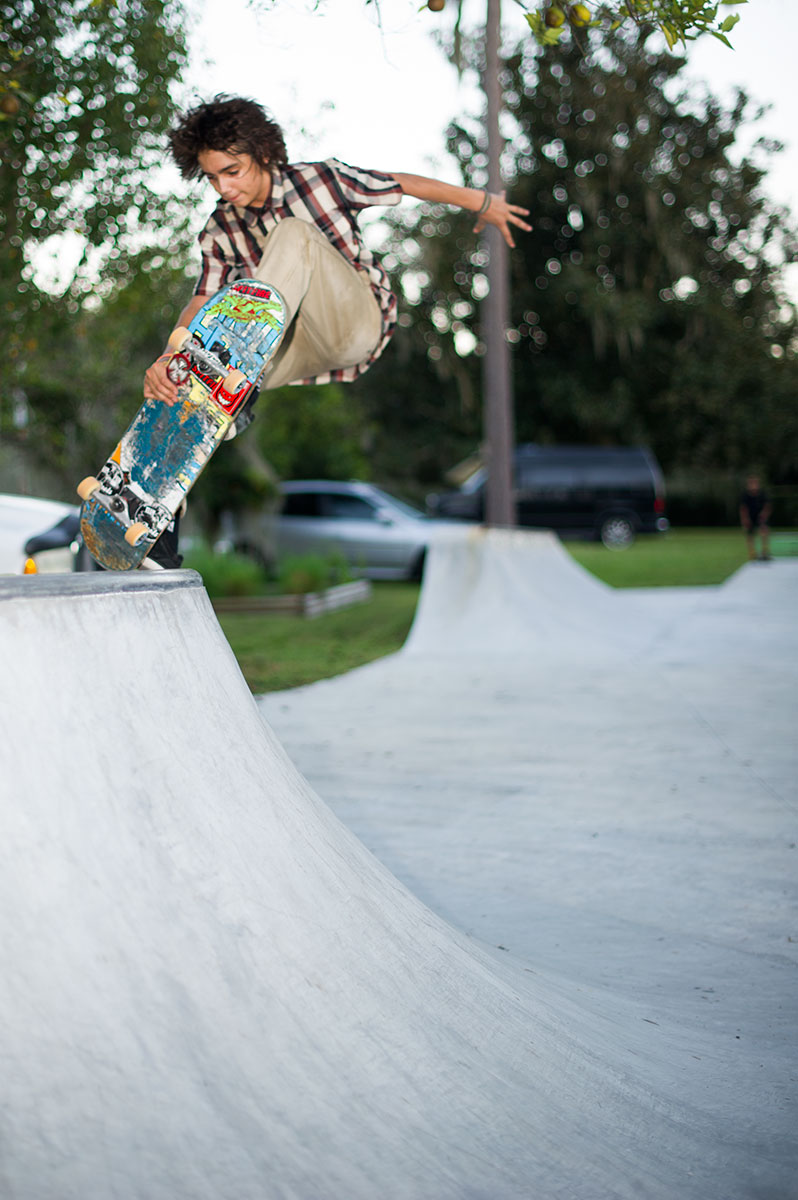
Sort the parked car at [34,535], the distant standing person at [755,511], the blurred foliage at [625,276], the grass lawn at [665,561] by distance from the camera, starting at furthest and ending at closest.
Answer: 1. the blurred foliage at [625,276]
2. the distant standing person at [755,511]
3. the grass lawn at [665,561]
4. the parked car at [34,535]

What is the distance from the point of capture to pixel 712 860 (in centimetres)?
338

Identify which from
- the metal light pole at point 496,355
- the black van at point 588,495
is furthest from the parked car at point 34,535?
the black van at point 588,495

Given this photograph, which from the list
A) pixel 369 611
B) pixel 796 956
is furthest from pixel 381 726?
pixel 369 611

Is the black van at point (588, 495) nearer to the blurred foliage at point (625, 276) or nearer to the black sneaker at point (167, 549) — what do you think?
the blurred foliage at point (625, 276)

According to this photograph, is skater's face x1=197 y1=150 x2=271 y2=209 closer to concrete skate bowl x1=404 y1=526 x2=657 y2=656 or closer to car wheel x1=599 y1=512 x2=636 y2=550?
concrete skate bowl x1=404 y1=526 x2=657 y2=656

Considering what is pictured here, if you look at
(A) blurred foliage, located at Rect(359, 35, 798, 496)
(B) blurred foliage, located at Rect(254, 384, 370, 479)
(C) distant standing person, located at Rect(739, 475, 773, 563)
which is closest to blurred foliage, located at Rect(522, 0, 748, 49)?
(C) distant standing person, located at Rect(739, 475, 773, 563)

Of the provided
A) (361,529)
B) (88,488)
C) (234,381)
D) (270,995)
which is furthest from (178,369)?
(361,529)

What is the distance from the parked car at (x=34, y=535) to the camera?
20.3 ft

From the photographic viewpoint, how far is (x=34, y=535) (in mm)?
6445

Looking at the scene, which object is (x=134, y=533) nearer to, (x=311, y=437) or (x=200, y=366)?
(x=200, y=366)


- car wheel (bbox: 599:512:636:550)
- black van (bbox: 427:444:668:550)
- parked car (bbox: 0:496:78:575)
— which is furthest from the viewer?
car wheel (bbox: 599:512:636:550)

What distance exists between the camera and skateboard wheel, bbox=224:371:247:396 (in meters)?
2.74

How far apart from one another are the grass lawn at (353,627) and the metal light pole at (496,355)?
→ 1.72 meters

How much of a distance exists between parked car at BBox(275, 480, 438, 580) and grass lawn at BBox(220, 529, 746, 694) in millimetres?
435
